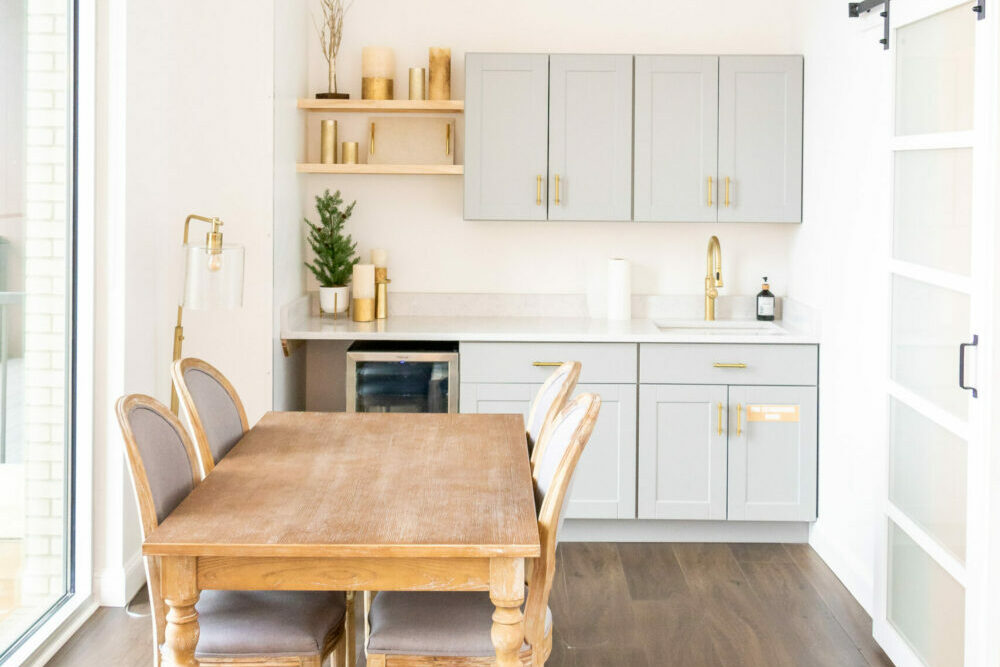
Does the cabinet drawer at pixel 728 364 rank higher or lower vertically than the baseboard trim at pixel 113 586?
higher

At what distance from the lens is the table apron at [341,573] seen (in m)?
2.16

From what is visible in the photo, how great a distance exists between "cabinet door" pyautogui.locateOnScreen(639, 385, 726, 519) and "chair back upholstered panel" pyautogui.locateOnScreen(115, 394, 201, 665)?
88.4 inches

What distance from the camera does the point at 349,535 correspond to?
216cm

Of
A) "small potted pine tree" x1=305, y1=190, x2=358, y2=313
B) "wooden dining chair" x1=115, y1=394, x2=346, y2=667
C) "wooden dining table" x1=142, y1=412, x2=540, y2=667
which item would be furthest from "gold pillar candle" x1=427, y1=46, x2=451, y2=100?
"wooden dining chair" x1=115, y1=394, x2=346, y2=667

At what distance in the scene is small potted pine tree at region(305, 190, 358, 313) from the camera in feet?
15.8

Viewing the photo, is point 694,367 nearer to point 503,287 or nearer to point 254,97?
point 503,287

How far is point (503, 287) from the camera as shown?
5059 millimetres

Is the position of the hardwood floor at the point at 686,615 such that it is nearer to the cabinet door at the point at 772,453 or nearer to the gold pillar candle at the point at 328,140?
the cabinet door at the point at 772,453

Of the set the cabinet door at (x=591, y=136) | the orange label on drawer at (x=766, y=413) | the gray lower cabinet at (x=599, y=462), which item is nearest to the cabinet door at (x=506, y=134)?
the cabinet door at (x=591, y=136)

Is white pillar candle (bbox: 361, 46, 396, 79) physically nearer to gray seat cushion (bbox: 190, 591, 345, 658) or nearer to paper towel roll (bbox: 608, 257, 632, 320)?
paper towel roll (bbox: 608, 257, 632, 320)

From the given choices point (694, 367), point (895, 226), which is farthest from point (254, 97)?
point (895, 226)

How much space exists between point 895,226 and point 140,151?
248 cm

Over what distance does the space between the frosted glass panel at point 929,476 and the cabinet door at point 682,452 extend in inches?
43.9

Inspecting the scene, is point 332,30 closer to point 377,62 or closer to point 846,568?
point 377,62
